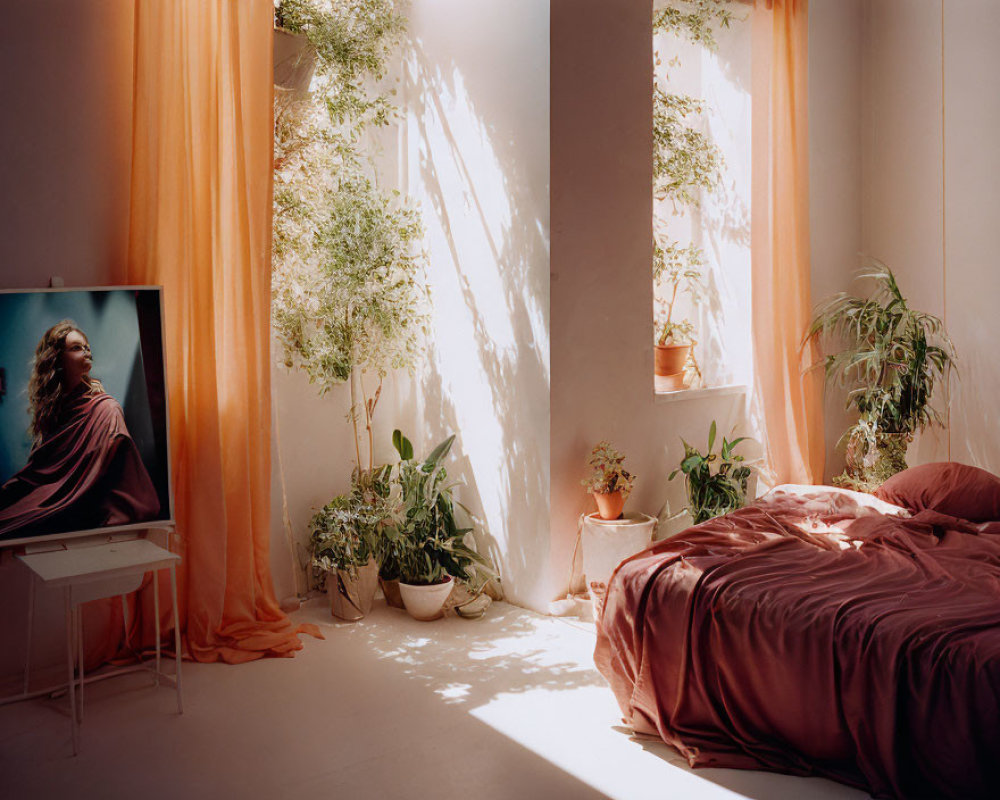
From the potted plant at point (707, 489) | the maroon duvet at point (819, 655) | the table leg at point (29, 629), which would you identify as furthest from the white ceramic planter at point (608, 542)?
the table leg at point (29, 629)

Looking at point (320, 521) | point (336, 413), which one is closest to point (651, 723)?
point (320, 521)

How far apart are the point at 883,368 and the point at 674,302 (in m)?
1.24

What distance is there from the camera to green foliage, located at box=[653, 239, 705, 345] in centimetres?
520

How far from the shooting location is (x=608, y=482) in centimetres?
420

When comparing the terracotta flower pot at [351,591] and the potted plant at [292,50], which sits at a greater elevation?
the potted plant at [292,50]

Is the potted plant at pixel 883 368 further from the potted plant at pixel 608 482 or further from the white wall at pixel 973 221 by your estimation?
the potted plant at pixel 608 482

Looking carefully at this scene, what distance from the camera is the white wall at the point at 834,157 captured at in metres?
5.54

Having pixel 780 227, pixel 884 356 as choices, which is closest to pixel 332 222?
→ pixel 780 227

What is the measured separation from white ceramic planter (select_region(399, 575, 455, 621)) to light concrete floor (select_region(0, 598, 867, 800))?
0.25 m

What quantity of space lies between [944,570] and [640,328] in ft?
5.98

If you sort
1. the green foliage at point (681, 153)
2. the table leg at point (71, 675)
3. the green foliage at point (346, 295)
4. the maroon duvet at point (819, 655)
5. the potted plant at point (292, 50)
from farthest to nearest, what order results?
the green foliage at point (681, 153) → the green foliage at point (346, 295) → the potted plant at point (292, 50) → the table leg at point (71, 675) → the maroon duvet at point (819, 655)

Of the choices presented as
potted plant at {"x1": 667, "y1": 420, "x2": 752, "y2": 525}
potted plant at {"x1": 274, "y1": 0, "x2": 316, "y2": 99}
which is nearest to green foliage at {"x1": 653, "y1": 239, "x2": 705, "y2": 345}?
potted plant at {"x1": 667, "y1": 420, "x2": 752, "y2": 525}

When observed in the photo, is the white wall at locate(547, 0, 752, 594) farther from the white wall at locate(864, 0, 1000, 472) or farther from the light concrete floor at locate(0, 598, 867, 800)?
the white wall at locate(864, 0, 1000, 472)

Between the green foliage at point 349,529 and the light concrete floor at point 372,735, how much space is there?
0.41 meters
